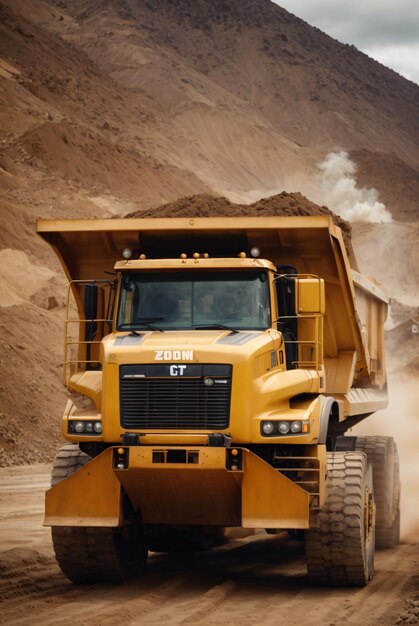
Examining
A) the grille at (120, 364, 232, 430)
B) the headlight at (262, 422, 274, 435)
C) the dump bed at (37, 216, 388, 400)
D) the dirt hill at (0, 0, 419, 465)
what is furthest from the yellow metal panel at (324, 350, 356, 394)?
the dirt hill at (0, 0, 419, 465)

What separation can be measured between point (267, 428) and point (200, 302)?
5.16 ft

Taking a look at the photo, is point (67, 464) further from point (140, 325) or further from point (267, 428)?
point (267, 428)

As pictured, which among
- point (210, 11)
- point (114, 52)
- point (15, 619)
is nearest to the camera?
point (15, 619)

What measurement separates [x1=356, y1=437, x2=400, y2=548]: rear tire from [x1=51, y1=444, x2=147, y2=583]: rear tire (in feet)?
12.2

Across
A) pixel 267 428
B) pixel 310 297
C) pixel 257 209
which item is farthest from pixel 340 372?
pixel 257 209

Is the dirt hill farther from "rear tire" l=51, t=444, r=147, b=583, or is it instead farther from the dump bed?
"rear tire" l=51, t=444, r=147, b=583

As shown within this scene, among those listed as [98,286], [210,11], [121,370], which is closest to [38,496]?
[98,286]

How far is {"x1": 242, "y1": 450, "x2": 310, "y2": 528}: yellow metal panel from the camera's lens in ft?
33.4

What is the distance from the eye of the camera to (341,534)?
10.7m

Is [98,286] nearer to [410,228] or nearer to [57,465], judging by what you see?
[57,465]

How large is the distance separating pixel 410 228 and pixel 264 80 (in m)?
45.1

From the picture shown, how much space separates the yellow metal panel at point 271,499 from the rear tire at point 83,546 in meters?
1.39

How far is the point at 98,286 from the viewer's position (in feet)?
39.2

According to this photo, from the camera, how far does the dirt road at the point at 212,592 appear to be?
9625mm
